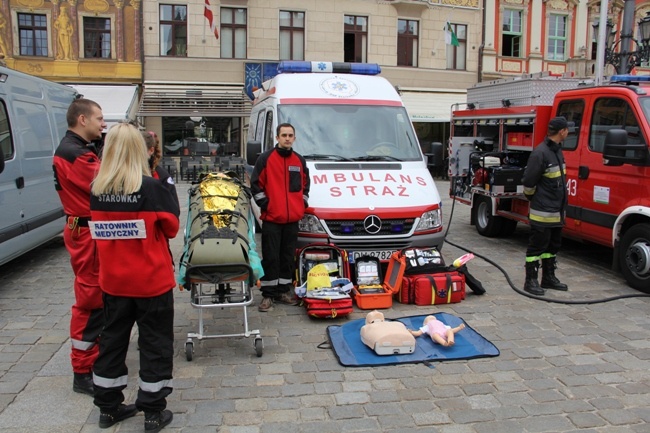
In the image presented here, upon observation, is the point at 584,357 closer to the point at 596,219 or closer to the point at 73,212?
the point at 596,219

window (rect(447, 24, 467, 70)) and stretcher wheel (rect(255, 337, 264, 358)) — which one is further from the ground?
window (rect(447, 24, 467, 70))

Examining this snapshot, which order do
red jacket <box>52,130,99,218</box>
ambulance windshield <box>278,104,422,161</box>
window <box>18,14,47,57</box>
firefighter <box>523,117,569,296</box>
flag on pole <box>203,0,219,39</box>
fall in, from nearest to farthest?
red jacket <box>52,130,99,218</box>, firefighter <box>523,117,569,296</box>, ambulance windshield <box>278,104,422,161</box>, flag on pole <box>203,0,219,39</box>, window <box>18,14,47,57</box>

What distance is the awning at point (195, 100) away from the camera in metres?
22.7

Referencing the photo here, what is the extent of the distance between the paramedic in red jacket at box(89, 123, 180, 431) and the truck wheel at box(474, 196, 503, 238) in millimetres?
7811

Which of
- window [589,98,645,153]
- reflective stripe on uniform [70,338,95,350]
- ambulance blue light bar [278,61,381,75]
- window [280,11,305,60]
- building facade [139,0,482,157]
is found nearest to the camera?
reflective stripe on uniform [70,338,95,350]

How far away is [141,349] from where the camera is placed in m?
3.71

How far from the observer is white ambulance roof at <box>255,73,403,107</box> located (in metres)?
7.88

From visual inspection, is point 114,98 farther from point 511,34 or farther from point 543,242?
point 543,242

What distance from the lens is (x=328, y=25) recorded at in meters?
24.8

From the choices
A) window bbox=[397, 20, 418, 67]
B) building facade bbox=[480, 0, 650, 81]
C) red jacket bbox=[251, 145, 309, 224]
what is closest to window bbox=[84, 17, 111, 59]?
window bbox=[397, 20, 418, 67]

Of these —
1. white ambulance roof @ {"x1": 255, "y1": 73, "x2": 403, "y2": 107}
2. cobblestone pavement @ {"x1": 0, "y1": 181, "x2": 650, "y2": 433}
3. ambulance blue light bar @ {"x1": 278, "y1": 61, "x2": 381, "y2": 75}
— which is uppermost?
ambulance blue light bar @ {"x1": 278, "y1": 61, "x2": 381, "y2": 75}

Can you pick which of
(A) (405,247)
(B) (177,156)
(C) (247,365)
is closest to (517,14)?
(B) (177,156)

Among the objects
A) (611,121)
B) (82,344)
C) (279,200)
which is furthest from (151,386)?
(611,121)

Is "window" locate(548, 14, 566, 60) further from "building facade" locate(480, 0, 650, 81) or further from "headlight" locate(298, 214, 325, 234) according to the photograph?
"headlight" locate(298, 214, 325, 234)
